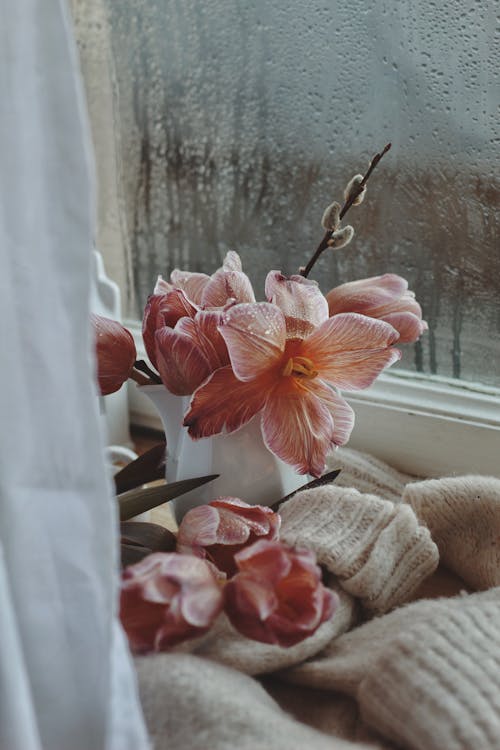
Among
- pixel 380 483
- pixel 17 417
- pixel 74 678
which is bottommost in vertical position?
pixel 380 483

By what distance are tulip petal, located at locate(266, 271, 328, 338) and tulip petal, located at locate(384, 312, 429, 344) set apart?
61 mm

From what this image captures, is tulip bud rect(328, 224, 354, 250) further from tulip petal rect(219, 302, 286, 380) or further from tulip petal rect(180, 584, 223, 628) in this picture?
tulip petal rect(180, 584, 223, 628)

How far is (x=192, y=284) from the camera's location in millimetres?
625

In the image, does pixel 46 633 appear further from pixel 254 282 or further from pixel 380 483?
pixel 254 282

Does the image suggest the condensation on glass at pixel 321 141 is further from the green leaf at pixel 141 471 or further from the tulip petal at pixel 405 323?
the green leaf at pixel 141 471

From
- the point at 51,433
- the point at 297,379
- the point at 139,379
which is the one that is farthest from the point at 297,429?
the point at 51,433

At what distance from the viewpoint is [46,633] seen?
337 mm

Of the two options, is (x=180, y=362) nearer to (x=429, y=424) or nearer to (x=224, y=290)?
(x=224, y=290)

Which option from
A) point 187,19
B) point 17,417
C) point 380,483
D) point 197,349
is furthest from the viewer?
point 187,19

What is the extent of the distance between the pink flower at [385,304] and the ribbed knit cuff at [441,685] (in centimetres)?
24

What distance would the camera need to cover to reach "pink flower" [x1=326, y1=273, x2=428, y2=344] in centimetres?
61

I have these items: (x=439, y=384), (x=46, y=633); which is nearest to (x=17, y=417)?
(x=46, y=633)

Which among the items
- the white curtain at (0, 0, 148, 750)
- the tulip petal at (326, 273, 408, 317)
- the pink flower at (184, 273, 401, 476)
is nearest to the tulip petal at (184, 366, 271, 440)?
the pink flower at (184, 273, 401, 476)

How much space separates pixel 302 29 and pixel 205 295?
340 mm
